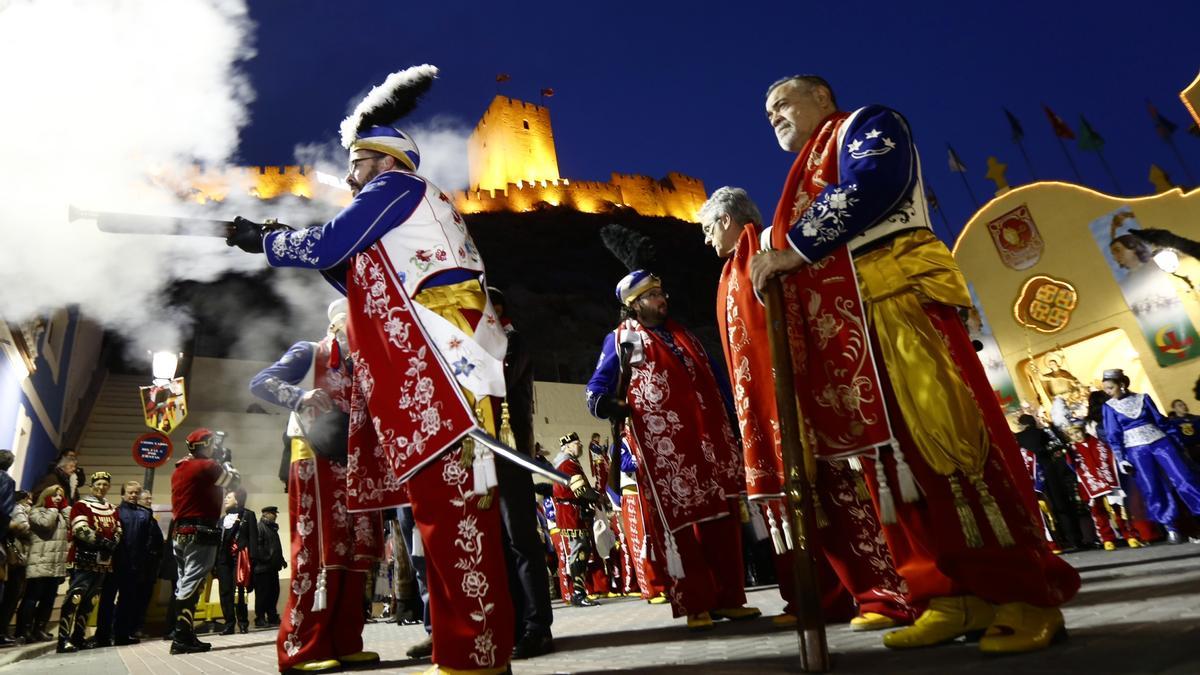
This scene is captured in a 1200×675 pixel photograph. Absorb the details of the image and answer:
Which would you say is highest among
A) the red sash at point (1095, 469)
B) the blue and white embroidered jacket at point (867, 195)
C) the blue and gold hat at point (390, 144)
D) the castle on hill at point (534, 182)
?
the castle on hill at point (534, 182)

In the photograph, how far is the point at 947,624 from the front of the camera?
6.33 feet

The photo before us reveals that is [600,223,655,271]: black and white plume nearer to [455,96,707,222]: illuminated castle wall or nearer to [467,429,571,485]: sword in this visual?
[467,429,571,485]: sword

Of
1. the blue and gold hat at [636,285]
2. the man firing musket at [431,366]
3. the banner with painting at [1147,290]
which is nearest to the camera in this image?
the man firing musket at [431,366]

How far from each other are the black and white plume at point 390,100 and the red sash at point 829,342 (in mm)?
1664

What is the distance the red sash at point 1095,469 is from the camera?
8.22 metres

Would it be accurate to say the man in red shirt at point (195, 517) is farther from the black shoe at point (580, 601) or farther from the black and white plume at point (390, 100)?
the black and white plume at point (390, 100)

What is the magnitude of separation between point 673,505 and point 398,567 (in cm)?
473

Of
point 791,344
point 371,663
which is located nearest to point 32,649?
point 371,663

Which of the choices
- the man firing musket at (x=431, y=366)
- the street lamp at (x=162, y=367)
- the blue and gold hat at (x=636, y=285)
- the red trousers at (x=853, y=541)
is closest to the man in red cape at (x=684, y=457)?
the blue and gold hat at (x=636, y=285)

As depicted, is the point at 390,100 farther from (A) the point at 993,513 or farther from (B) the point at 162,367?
(B) the point at 162,367

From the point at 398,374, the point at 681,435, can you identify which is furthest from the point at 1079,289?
the point at 398,374

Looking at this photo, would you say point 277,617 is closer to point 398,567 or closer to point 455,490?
point 398,567

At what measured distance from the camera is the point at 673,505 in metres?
3.68

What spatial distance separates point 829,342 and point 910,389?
0.90 ft
